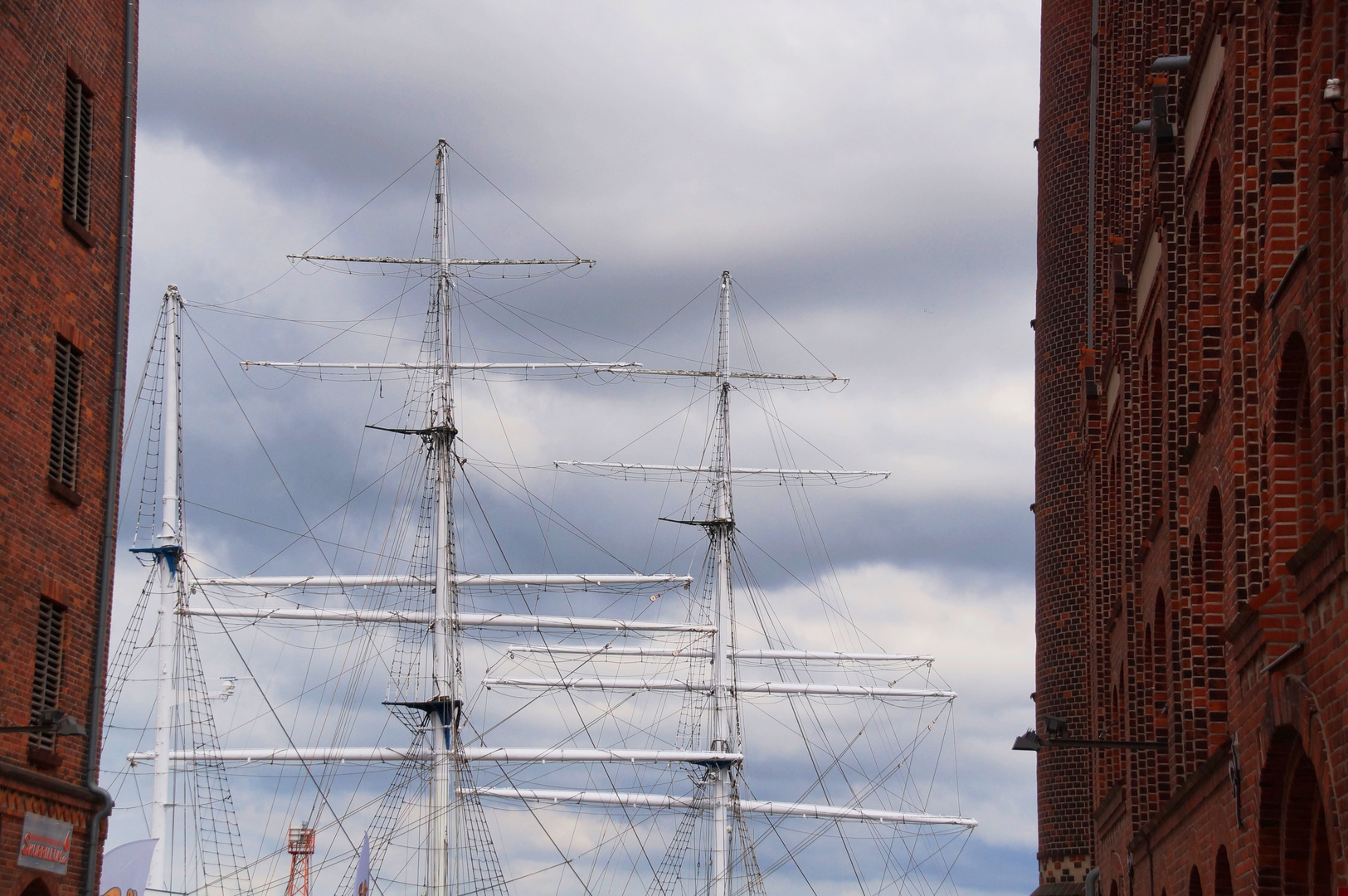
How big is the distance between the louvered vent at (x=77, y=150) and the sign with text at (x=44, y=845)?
25.2ft

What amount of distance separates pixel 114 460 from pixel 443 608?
32.2 metres

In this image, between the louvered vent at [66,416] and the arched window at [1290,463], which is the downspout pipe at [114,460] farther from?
the arched window at [1290,463]

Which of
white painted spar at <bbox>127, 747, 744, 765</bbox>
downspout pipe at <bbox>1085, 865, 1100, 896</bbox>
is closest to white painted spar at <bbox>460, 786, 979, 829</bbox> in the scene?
white painted spar at <bbox>127, 747, 744, 765</bbox>

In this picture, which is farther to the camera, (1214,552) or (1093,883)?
(1093,883)

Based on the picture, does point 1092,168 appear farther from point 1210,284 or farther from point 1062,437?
point 1210,284

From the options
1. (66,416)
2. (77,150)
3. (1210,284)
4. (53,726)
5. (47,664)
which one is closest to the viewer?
(53,726)

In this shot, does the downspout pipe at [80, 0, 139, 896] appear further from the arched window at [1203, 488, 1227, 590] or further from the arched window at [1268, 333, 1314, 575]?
the arched window at [1268, 333, 1314, 575]

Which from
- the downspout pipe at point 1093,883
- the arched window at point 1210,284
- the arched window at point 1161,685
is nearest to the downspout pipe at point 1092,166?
the downspout pipe at point 1093,883

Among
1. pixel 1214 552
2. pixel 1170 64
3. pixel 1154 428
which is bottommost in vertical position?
pixel 1214 552

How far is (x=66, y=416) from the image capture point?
75.1 ft

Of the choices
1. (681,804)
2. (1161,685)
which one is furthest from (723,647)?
(1161,685)

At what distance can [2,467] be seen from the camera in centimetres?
2052

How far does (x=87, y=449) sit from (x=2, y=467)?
117 inches

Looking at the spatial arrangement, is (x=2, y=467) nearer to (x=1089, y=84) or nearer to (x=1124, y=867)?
(x=1124, y=867)
